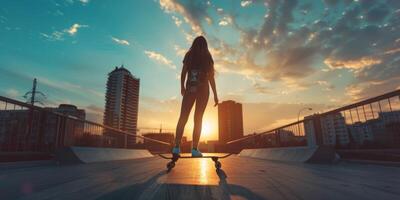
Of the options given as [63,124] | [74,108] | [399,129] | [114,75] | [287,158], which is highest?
[114,75]

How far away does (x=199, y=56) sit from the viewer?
4988mm

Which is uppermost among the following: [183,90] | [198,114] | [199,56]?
[199,56]

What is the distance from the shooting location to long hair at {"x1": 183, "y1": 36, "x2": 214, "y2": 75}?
4953mm

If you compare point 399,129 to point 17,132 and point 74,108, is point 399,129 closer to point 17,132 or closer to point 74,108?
point 17,132

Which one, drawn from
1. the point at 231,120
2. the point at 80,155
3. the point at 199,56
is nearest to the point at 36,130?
the point at 80,155

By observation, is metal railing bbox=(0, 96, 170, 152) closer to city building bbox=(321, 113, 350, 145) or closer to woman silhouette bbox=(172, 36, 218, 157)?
woman silhouette bbox=(172, 36, 218, 157)

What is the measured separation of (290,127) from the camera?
9.26 meters

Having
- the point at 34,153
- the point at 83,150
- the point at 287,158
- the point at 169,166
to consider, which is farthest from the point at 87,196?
the point at 287,158

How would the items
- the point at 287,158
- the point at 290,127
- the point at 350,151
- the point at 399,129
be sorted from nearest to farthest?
the point at 399,129, the point at 350,151, the point at 287,158, the point at 290,127

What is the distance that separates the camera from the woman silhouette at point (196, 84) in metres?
4.76

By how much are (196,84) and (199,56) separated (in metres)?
0.66

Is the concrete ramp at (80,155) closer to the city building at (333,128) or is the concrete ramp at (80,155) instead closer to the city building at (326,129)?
the city building at (326,129)

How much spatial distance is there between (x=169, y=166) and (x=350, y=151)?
5.07 meters

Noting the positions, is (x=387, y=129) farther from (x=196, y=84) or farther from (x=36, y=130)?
(x=36, y=130)
